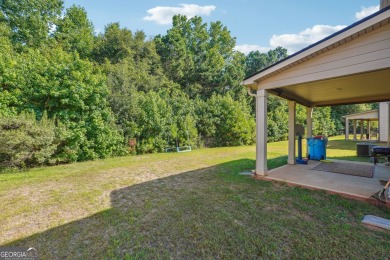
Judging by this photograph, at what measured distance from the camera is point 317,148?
24.4ft

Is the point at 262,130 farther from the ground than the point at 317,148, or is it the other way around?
the point at 262,130

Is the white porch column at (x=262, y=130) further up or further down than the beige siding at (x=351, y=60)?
further down

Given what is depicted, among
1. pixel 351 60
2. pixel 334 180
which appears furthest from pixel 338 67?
pixel 334 180

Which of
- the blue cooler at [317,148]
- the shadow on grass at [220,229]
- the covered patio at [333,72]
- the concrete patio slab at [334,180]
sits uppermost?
the covered patio at [333,72]

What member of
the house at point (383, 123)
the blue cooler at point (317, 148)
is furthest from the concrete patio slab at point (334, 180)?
the house at point (383, 123)

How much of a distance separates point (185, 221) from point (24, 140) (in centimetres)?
590

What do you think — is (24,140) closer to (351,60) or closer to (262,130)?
(262,130)

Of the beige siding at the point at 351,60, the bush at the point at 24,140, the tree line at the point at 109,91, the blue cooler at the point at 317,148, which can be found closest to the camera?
the beige siding at the point at 351,60

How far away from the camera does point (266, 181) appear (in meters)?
4.88

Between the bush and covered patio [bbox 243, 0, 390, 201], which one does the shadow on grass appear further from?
the bush

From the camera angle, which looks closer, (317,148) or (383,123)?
(317,148)

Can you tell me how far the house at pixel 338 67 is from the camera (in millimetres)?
3195

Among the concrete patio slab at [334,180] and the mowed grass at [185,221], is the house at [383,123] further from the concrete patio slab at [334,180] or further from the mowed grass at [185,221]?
the mowed grass at [185,221]

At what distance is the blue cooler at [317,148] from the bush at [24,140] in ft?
31.3
